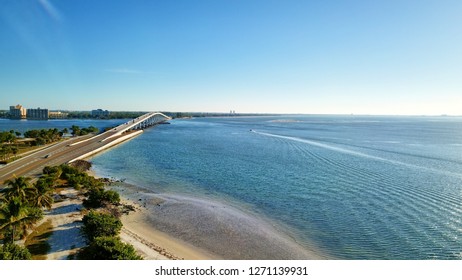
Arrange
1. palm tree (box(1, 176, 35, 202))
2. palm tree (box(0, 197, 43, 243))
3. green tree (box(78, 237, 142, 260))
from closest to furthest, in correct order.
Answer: green tree (box(78, 237, 142, 260)), palm tree (box(0, 197, 43, 243)), palm tree (box(1, 176, 35, 202))

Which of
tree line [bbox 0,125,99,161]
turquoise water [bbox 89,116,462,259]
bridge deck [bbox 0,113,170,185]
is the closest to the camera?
turquoise water [bbox 89,116,462,259]

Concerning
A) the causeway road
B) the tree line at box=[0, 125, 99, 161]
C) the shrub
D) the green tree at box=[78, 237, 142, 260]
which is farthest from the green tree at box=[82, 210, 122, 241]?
the tree line at box=[0, 125, 99, 161]

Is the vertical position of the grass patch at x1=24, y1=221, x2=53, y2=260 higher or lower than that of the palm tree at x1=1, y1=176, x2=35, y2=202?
lower

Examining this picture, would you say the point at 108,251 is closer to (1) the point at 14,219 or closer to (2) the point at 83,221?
(2) the point at 83,221

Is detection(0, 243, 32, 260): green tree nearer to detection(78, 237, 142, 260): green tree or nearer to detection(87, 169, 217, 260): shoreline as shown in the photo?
detection(78, 237, 142, 260): green tree

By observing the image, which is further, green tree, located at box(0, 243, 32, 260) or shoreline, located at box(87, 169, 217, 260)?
shoreline, located at box(87, 169, 217, 260)

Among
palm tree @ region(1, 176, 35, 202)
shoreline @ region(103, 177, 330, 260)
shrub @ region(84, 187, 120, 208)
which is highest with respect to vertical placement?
palm tree @ region(1, 176, 35, 202)
